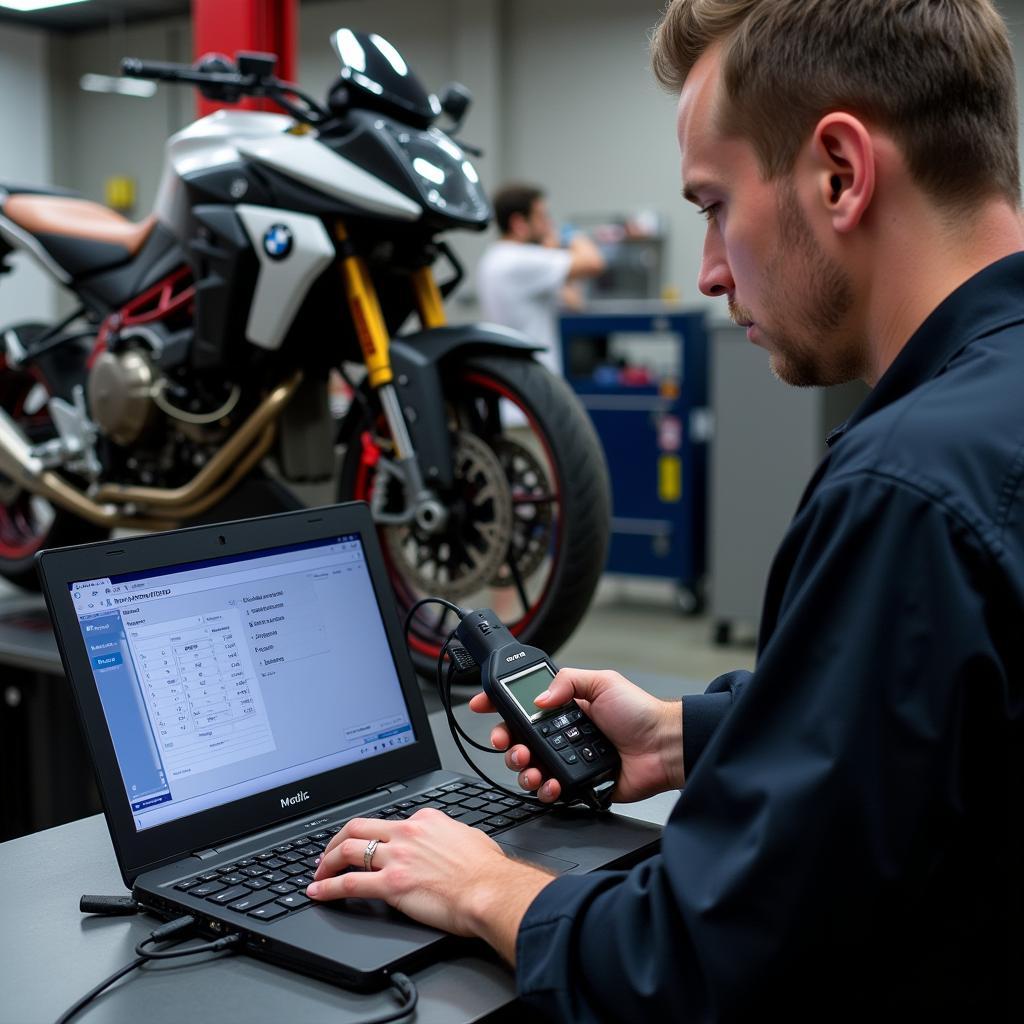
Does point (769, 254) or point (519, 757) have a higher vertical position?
point (769, 254)

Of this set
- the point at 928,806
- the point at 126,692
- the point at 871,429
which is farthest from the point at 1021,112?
the point at 126,692

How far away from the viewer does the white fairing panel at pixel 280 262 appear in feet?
6.69

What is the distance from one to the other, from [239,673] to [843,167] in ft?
1.85

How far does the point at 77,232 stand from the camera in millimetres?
2547

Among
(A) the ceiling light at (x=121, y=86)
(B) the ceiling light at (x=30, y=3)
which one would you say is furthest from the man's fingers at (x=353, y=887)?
(A) the ceiling light at (x=121, y=86)

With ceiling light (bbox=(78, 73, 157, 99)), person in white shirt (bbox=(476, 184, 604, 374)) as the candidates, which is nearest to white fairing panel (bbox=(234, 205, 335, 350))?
person in white shirt (bbox=(476, 184, 604, 374))

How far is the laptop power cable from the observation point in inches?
27.3

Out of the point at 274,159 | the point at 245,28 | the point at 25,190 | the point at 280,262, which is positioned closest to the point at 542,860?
the point at 280,262

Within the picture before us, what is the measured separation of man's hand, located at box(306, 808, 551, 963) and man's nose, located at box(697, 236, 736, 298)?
417 millimetres

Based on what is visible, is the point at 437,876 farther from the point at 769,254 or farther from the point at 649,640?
the point at 649,640

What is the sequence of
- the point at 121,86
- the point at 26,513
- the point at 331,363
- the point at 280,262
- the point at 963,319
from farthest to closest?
the point at 121,86
the point at 26,513
the point at 331,363
the point at 280,262
the point at 963,319

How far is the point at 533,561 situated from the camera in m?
1.99

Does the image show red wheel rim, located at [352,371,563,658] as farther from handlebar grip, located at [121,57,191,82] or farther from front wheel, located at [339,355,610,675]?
handlebar grip, located at [121,57,191,82]

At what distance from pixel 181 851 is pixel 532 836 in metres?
0.26
